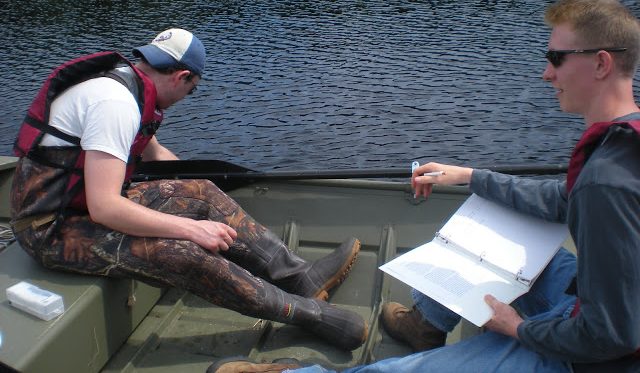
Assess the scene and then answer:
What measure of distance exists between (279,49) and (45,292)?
14349 millimetres

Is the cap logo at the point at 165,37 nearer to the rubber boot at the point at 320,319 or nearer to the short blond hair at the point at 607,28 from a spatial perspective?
the rubber boot at the point at 320,319

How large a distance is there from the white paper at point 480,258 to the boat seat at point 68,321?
1370 mm

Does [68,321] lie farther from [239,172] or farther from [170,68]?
[239,172]

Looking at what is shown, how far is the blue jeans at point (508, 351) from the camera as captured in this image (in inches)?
94.6

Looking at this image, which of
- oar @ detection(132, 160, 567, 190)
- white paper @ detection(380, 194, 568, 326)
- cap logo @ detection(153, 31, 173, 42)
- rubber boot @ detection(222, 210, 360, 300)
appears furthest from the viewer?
oar @ detection(132, 160, 567, 190)

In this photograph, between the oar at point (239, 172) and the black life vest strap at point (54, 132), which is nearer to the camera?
the black life vest strap at point (54, 132)

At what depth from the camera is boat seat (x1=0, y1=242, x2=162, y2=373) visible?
281 cm

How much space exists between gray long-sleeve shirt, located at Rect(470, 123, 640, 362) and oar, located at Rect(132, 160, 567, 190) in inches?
77.0

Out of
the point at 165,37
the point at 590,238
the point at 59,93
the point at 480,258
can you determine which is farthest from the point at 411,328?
the point at 59,93

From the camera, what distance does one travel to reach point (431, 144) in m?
11.3

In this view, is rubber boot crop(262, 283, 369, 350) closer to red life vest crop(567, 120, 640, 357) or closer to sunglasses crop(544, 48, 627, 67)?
red life vest crop(567, 120, 640, 357)

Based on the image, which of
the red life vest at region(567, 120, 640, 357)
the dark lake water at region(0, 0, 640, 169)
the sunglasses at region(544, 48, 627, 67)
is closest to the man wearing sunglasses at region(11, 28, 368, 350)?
the red life vest at region(567, 120, 640, 357)

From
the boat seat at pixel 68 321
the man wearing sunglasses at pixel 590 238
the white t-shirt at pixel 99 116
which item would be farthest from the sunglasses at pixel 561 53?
the boat seat at pixel 68 321

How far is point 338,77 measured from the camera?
14.5 m
